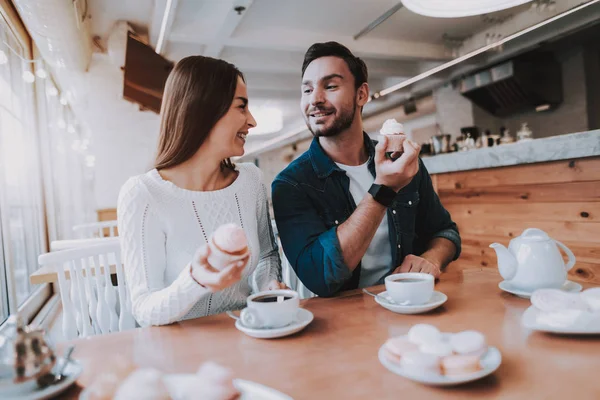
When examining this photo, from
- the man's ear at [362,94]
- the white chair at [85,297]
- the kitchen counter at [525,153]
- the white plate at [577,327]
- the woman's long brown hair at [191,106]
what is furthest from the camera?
the kitchen counter at [525,153]

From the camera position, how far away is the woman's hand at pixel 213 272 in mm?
801

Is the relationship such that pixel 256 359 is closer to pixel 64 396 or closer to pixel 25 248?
pixel 64 396

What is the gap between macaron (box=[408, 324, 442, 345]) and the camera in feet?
2.14

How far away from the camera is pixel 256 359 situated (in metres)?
0.73

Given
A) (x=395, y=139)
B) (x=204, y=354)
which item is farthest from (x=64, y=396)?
(x=395, y=139)

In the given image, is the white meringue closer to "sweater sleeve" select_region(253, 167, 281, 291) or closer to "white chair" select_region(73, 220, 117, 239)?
"sweater sleeve" select_region(253, 167, 281, 291)

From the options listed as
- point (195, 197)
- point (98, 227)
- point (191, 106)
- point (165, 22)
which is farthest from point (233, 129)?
point (165, 22)

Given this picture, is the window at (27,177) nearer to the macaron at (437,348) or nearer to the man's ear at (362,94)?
the man's ear at (362,94)

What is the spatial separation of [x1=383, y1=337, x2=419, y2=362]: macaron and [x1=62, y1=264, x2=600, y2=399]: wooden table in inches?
1.1

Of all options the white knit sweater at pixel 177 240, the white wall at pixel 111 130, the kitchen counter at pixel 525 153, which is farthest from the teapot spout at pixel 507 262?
the white wall at pixel 111 130

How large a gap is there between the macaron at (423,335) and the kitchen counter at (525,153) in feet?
7.29

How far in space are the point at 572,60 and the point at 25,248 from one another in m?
7.03

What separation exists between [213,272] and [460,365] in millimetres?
479

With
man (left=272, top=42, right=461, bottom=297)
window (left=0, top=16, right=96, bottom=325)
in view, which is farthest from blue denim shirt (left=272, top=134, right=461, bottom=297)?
window (left=0, top=16, right=96, bottom=325)
